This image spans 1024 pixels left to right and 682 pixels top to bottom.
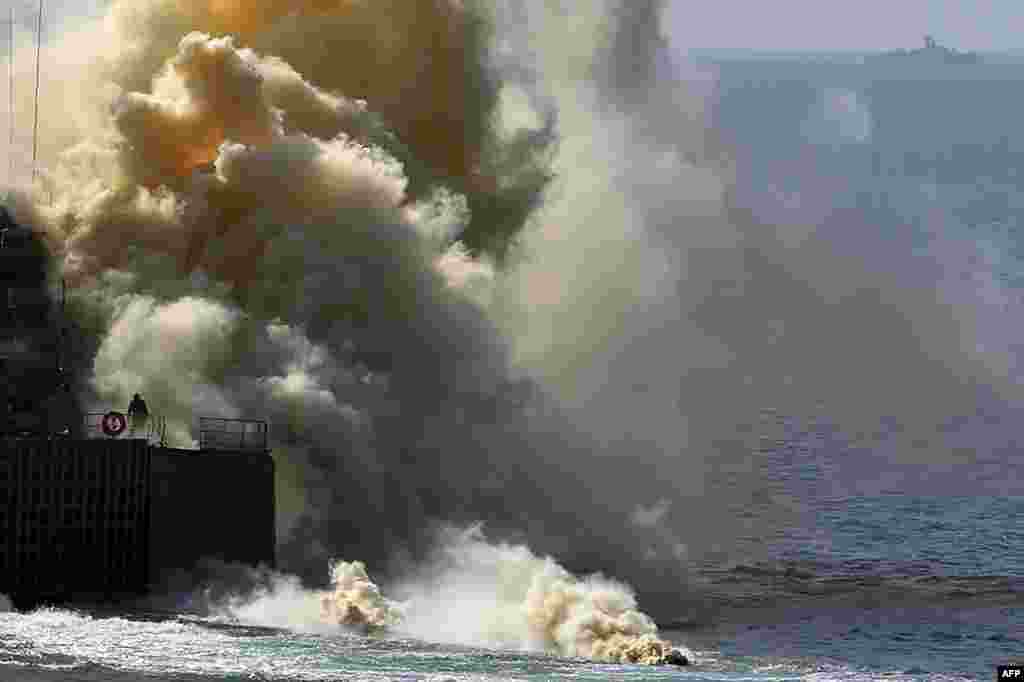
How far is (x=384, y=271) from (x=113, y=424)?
20.6m

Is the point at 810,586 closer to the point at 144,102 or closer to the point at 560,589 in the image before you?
the point at 560,589

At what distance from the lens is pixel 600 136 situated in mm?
158125

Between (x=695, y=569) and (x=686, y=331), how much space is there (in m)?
50.4

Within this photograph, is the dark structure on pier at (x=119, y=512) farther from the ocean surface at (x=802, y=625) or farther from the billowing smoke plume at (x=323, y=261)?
the billowing smoke plume at (x=323, y=261)

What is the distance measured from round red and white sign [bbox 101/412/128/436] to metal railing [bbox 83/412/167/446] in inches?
17.4

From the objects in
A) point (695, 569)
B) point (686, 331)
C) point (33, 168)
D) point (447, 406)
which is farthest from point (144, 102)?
point (686, 331)

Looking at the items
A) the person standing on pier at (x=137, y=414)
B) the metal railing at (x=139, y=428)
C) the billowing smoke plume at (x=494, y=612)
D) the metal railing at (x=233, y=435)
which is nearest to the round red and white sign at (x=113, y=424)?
the metal railing at (x=139, y=428)

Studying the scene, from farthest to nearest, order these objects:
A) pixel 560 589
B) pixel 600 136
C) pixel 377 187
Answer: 1. pixel 600 136
2. pixel 377 187
3. pixel 560 589

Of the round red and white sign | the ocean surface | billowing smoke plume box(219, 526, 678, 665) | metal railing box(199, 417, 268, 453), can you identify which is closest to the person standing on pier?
the round red and white sign

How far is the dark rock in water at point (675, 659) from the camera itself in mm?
106438

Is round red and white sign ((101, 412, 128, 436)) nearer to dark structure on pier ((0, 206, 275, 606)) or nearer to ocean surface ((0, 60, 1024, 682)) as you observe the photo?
dark structure on pier ((0, 206, 275, 606))

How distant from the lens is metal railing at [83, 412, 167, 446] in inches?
4670

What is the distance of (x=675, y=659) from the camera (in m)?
107

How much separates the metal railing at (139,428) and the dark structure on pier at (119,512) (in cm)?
34
